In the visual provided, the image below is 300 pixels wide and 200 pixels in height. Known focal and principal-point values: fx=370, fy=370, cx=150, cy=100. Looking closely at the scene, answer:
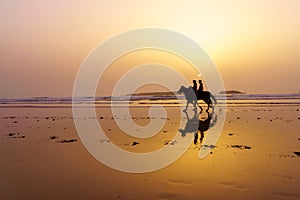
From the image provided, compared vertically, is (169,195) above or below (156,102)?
below

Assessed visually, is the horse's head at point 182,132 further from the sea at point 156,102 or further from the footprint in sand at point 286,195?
the sea at point 156,102

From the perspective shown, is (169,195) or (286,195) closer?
(286,195)

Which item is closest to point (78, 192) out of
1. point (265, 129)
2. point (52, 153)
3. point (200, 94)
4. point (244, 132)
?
point (52, 153)

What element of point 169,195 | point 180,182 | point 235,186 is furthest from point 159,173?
point 235,186

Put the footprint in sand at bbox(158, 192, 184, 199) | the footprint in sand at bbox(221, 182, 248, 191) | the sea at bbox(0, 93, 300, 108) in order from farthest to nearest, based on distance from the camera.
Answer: the sea at bbox(0, 93, 300, 108) → the footprint in sand at bbox(221, 182, 248, 191) → the footprint in sand at bbox(158, 192, 184, 199)

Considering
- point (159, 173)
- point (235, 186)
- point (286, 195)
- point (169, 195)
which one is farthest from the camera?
point (159, 173)

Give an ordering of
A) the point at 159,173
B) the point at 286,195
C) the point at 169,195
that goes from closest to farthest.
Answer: the point at 286,195
the point at 169,195
the point at 159,173

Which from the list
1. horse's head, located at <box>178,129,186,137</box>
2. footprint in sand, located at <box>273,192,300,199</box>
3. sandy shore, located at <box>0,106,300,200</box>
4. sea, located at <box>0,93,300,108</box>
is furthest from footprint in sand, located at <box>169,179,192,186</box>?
sea, located at <box>0,93,300,108</box>

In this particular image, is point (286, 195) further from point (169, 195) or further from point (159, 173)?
point (159, 173)

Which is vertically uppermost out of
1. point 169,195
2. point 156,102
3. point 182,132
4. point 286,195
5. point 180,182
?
point 156,102

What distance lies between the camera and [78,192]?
7.18 m

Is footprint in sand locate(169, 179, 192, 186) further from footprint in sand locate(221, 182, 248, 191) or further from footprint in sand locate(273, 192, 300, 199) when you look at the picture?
footprint in sand locate(273, 192, 300, 199)

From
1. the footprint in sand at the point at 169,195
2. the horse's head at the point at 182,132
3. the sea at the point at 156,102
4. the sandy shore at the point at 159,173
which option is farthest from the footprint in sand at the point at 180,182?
the sea at the point at 156,102

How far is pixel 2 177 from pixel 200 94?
20.0m
